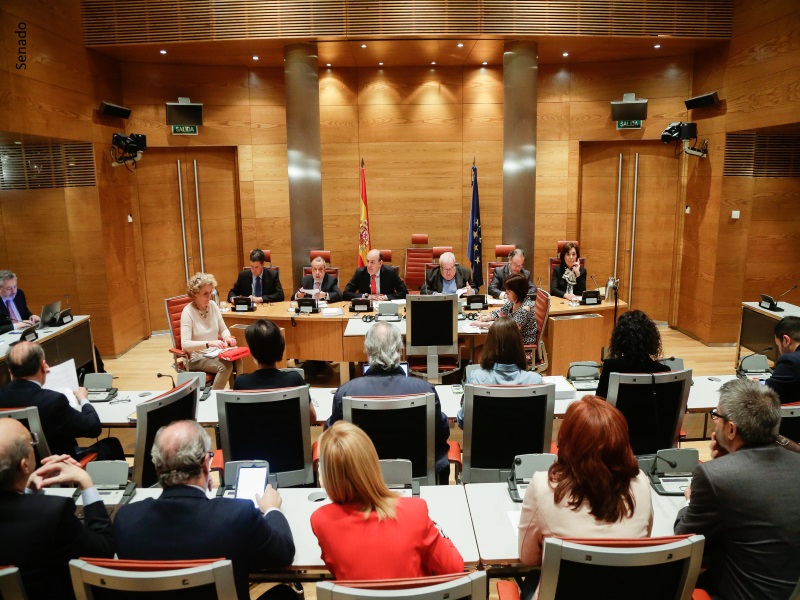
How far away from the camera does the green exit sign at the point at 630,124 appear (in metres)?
9.23

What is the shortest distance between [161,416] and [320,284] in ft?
14.6

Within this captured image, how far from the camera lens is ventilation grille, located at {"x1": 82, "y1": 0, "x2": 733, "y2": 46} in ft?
26.0

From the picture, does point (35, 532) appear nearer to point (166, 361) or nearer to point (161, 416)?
point (161, 416)

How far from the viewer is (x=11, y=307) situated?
657 cm

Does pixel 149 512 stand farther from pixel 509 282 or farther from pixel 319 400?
pixel 509 282

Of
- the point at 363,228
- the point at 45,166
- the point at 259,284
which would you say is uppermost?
the point at 45,166

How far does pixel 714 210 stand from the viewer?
833 cm

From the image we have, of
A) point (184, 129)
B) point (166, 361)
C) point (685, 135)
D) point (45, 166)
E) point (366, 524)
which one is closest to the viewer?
point (366, 524)

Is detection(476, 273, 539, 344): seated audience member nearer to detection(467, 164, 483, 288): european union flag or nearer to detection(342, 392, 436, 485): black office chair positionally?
detection(342, 392, 436, 485): black office chair

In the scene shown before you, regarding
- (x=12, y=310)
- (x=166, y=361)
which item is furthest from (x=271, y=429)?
(x=166, y=361)

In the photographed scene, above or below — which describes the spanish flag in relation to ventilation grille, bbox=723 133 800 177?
below

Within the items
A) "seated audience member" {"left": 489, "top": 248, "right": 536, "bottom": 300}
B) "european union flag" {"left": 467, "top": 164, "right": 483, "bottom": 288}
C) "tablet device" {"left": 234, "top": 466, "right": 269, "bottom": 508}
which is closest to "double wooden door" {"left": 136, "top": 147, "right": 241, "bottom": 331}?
"european union flag" {"left": 467, "top": 164, "right": 483, "bottom": 288}

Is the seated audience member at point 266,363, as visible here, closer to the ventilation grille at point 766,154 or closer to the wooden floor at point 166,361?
the wooden floor at point 166,361

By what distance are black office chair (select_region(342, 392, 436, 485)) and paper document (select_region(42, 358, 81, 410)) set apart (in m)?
1.80
